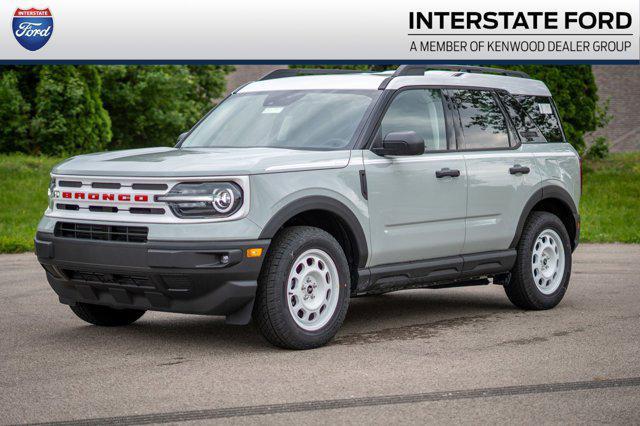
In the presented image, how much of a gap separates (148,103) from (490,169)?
26.8 m

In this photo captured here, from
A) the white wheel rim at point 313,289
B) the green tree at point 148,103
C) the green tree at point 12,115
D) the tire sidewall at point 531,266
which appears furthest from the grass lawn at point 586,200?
the green tree at point 148,103

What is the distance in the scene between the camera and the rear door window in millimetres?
10531

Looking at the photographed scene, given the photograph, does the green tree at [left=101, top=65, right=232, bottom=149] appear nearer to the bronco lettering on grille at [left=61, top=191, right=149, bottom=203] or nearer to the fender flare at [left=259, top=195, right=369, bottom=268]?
the bronco lettering on grille at [left=61, top=191, right=149, bottom=203]

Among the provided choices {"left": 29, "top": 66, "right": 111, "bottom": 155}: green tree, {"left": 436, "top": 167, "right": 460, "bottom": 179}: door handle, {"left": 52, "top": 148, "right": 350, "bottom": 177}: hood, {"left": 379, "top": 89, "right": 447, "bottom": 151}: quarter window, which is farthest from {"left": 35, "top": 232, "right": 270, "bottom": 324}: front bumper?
{"left": 29, "top": 66, "right": 111, "bottom": 155}: green tree

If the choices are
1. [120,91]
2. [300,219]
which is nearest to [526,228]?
[300,219]

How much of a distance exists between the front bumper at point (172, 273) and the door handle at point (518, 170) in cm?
291

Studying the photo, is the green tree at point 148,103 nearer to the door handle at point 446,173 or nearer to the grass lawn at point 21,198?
the grass lawn at point 21,198

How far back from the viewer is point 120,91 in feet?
112

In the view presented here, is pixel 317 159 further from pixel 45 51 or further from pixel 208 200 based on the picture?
pixel 45 51

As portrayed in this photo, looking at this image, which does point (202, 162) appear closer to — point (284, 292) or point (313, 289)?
point (284, 292)

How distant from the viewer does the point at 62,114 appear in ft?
82.1

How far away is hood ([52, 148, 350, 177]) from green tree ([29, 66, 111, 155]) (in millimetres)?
16587

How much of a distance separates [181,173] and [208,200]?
0.26 m

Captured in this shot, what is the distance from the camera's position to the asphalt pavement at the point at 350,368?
625 centimetres
